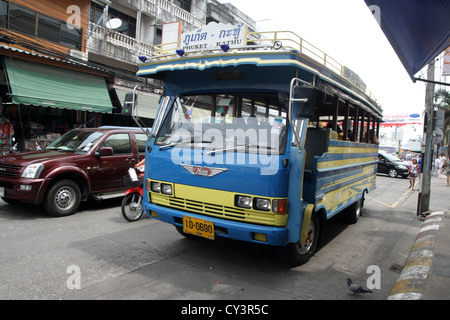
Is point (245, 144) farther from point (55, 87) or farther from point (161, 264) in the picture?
point (55, 87)

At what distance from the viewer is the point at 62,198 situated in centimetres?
657

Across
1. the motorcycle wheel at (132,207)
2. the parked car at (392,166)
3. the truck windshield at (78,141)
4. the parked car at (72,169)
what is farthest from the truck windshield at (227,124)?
the parked car at (392,166)

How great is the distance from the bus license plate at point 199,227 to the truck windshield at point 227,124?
0.87 metres

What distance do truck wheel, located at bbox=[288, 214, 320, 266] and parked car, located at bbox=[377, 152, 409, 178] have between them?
18.7 m

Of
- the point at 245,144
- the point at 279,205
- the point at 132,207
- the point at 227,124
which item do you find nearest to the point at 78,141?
the point at 132,207

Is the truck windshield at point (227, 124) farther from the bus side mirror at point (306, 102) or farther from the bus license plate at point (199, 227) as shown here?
the bus license plate at point (199, 227)

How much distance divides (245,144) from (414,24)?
11.7 ft

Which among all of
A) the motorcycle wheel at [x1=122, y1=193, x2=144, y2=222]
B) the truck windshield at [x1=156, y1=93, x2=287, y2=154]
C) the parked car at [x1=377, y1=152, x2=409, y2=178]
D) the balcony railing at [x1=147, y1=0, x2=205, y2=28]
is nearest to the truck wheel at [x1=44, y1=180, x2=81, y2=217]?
the motorcycle wheel at [x1=122, y1=193, x2=144, y2=222]

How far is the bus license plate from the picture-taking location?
3.96 m

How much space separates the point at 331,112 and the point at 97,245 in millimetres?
4181

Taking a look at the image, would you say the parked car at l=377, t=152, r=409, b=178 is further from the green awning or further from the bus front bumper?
the bus front bumper
